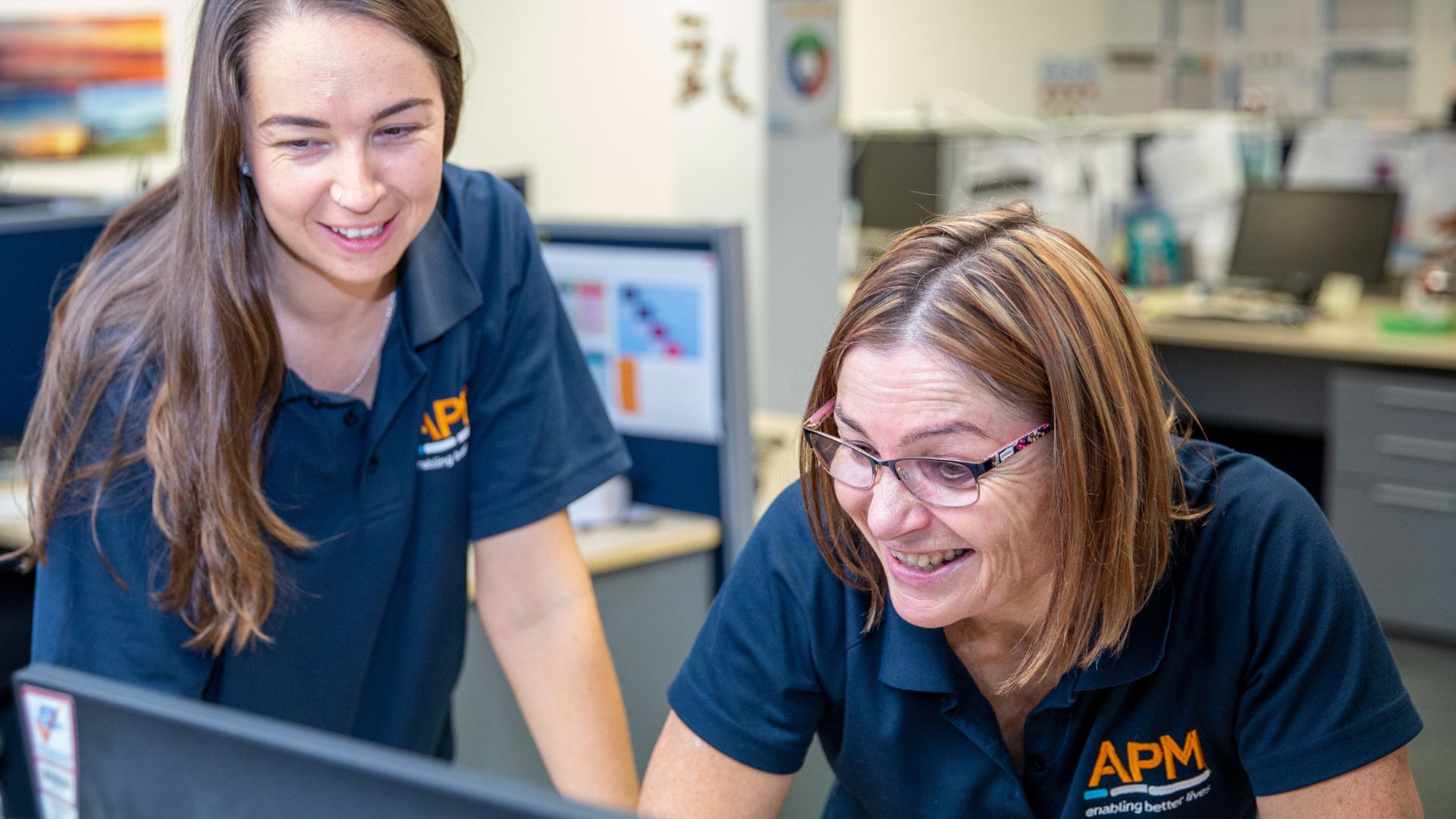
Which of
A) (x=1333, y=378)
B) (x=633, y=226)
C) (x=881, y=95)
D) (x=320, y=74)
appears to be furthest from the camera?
(x=881, y=95)

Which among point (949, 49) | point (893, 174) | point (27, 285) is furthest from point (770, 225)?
point (949, 49)

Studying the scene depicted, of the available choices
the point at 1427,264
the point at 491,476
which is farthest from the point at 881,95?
the point at 491,476

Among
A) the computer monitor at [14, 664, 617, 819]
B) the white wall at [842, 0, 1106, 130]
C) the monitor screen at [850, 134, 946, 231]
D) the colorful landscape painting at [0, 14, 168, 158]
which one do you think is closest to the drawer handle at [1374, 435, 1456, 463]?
the monitor screen at [850, 134, 946, 231]

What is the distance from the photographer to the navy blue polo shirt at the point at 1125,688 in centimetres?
99

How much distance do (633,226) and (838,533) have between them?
1113 millimetres

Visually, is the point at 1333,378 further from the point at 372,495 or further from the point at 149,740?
the point at 149,740

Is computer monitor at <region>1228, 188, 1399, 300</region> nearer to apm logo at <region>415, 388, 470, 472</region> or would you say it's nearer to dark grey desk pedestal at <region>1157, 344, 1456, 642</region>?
dark grey desk pedestal at <region>1157, 344, 1456, 642</region>

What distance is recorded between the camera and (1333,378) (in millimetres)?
3432

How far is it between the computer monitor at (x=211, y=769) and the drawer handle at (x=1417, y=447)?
3220mm

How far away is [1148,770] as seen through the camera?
104 centimetres

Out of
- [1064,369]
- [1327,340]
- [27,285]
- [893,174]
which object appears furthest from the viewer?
[893,174]

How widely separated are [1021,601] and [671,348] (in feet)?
3.68

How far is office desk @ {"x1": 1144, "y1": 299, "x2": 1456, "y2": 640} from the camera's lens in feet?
10.7

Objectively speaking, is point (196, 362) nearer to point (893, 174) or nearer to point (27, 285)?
point (27, 285)
